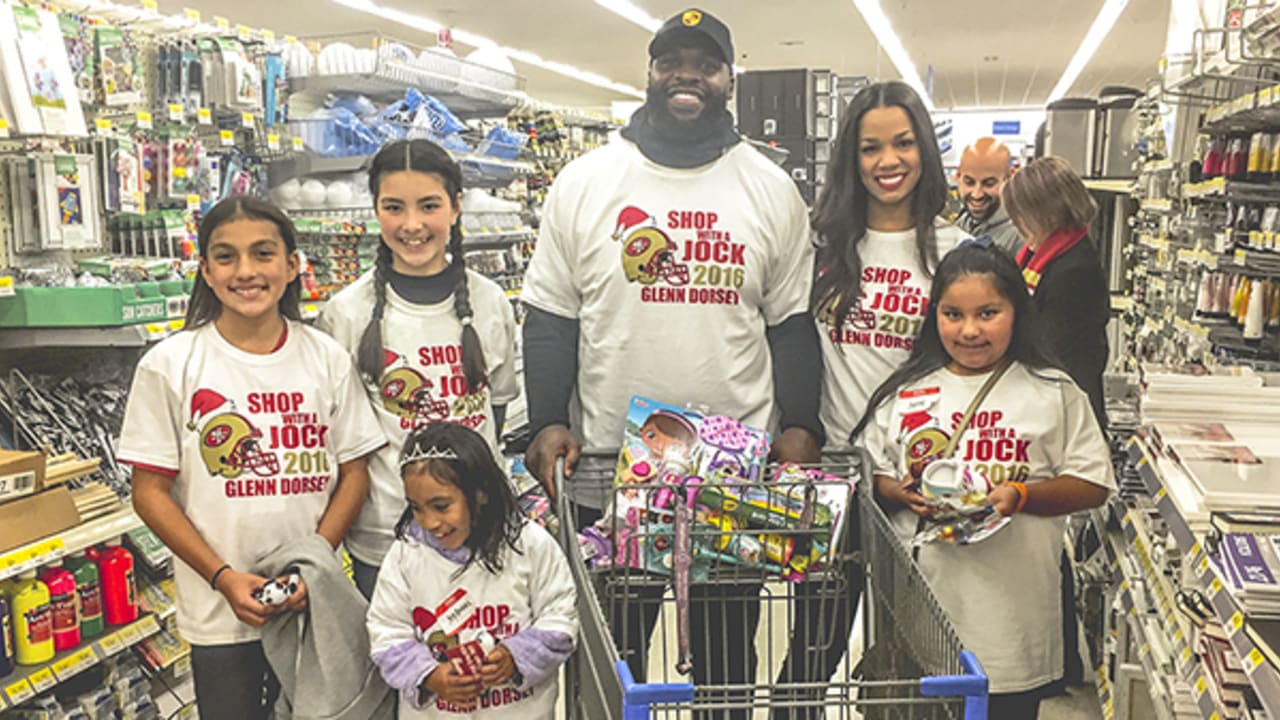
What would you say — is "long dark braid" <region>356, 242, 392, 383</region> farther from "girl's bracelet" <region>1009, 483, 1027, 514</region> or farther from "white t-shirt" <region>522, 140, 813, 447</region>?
"girl's bracelet" <region>1009, 483, 1027, 514</region>

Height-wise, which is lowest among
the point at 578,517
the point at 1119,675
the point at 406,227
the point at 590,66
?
the point at 1119,675

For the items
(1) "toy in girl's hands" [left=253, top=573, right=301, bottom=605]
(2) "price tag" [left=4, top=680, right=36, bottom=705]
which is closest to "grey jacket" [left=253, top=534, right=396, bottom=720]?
(1) "toy in girl's hands" [left=253, top=573, right=301, bottom=605]

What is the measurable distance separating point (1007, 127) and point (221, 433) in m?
24.9

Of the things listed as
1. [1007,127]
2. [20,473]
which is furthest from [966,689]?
[1007,127]

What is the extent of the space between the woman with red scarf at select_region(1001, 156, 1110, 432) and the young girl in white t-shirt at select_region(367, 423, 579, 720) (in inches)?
80.3

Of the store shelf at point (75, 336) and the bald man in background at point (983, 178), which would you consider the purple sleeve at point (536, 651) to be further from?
the bald man in background at point (983, 178)

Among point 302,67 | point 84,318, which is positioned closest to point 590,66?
point 302,67

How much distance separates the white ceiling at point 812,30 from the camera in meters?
13.0

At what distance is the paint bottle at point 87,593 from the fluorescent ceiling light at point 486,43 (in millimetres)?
7105

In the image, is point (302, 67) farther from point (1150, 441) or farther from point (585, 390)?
point (1150, 441)

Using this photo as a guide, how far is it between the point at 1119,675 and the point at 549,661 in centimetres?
190

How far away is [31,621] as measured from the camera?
274 centimetres

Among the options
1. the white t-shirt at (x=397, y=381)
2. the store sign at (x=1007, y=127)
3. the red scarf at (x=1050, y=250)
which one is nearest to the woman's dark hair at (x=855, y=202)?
the white t-shirt at (x=397, y=381)

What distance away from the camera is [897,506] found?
2158mm
